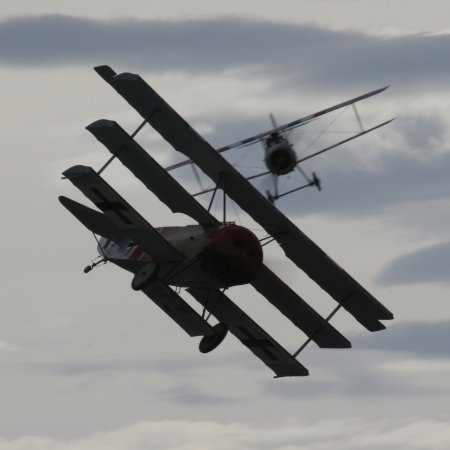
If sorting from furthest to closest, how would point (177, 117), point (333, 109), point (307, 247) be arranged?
point (333, 109) < point (307, 247) < point (177, 117)

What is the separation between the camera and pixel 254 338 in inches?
1735

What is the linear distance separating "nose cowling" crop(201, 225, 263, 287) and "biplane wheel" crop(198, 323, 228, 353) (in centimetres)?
263

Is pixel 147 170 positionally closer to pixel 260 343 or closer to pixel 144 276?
pixel 144 276

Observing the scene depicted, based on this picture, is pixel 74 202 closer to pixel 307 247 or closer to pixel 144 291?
pixel 144 291

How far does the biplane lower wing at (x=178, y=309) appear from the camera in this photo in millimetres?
41438

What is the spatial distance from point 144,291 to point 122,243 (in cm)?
146

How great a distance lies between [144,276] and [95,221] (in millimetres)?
3546

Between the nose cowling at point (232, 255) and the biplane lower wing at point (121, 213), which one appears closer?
the nose cowling at point (232, 255)

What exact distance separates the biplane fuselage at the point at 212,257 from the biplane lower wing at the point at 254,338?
3253mm

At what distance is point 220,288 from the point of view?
130 ft

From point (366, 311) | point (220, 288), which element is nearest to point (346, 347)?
point (366, 311)

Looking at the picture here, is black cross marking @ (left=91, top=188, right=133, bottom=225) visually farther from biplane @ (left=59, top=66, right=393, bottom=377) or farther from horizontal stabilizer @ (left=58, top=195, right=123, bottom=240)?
horizontal stabilizer @ (left=58, top=195, right=123, bottom=240)

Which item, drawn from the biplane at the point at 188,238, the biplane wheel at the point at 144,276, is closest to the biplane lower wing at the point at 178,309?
the biplane at the point at 188,238

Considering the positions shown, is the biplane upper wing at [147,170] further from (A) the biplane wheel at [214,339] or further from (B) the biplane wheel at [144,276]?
(A) the biplane wheel at [214,339]
